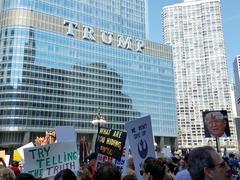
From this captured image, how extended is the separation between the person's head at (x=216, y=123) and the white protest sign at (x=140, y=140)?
12.7 meters

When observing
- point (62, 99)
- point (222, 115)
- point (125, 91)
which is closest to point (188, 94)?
point (125, 91)

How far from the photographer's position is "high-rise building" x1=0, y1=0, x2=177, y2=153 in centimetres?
8481

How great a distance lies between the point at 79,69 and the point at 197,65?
10292cm

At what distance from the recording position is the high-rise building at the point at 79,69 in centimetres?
8481

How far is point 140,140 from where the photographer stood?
7.02m

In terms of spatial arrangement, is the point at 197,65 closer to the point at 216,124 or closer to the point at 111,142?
the point at 216,124

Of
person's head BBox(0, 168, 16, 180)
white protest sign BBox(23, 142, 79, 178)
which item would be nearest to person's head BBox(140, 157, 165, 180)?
person's head BBox(0, 168, 16, 180)

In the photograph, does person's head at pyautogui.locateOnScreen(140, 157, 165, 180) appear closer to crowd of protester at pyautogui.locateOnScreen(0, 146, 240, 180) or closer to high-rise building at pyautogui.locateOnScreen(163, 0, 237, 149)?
crowd of protester at pyautogui.locateOnScreen(0, 146, 240, 180)

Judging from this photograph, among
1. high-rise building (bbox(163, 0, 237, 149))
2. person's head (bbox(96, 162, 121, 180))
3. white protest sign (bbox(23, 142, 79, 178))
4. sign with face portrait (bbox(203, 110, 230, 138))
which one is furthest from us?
high-rise building (bbox(163, 0, 237, 149))

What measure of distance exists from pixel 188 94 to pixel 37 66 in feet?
378

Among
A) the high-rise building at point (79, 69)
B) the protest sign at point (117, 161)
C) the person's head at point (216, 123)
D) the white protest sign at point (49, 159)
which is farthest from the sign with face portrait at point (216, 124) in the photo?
the high-rise building at point (79, 69)

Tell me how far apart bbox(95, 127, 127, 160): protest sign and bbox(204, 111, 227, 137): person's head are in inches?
476

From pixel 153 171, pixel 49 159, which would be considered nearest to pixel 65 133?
pixel 49 159

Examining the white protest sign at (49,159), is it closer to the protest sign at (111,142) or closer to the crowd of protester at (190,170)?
the protest sign at (111,142)
